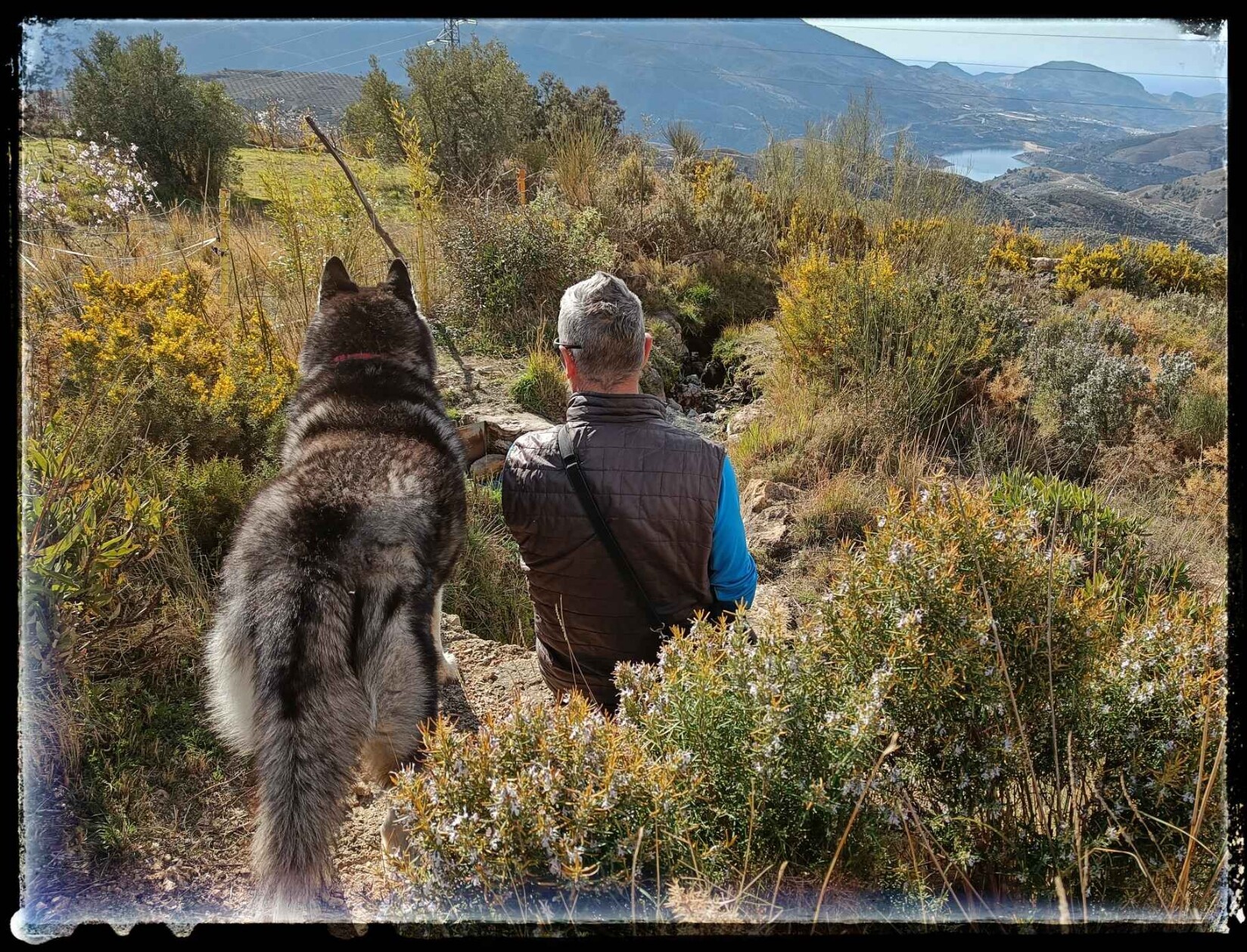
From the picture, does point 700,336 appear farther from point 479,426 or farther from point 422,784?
point 422,784

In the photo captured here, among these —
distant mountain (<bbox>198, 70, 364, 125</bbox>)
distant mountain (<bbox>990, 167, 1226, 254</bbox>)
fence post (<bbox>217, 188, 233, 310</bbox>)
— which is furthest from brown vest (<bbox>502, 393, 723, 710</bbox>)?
distant mountain (<bbox>198, 70, 364, 125</bbox>)

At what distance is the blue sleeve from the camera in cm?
241

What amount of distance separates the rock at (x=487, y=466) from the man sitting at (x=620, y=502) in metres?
2.78

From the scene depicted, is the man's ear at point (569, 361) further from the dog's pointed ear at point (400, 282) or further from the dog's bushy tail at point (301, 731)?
the dog's pointed ear at point (400, 282)

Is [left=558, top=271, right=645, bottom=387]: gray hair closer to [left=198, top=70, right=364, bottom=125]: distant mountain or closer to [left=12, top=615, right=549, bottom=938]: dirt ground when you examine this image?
[left=12, top=615, right=549, bottom=938]: dirt ground

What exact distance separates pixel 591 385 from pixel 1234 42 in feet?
5.82

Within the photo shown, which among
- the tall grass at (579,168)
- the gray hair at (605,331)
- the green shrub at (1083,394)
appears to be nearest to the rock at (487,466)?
the gray hair at (605,331)

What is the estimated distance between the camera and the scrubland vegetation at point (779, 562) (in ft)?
4.31

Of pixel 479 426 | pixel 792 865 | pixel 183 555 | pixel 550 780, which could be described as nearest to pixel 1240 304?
pixel 792 865

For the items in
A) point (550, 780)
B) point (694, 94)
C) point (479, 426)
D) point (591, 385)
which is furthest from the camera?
point (694, 94)

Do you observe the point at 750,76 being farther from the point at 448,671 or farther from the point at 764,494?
the point at 448,671

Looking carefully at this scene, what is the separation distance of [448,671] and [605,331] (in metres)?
1.79

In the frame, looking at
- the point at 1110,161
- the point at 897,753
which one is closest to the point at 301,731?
the point at 897,753

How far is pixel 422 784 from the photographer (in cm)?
130
